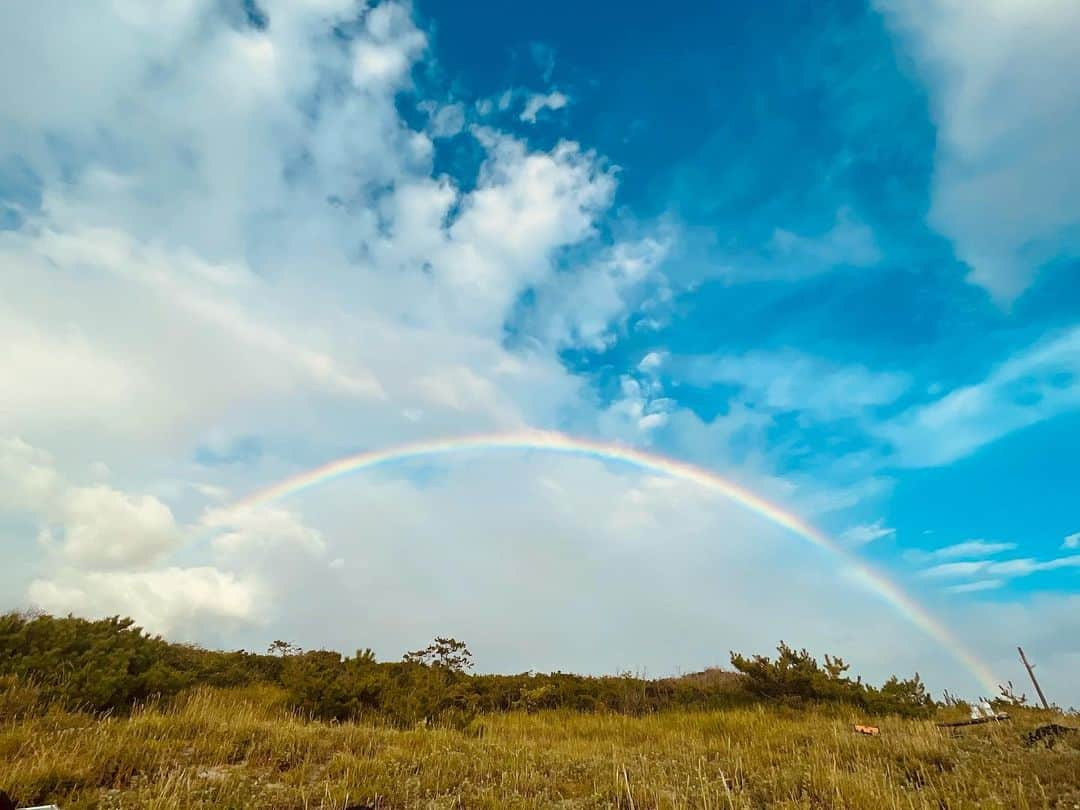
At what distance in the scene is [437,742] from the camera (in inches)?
427

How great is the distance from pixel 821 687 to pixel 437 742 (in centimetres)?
1291

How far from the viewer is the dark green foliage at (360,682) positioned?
11.6 meters

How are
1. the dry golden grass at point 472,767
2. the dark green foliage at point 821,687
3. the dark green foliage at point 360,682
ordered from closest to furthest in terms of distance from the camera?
the dry golden grass at point 472,767 → the dark green foliage at point 360,682 → the dark green foliage at point 821,687

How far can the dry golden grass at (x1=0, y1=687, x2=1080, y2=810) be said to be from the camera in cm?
730

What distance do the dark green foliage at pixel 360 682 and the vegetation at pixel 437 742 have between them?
58 mm

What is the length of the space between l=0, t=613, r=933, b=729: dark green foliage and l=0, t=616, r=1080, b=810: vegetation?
0.19 ft

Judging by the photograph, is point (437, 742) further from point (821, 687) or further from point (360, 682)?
point (821, 687)

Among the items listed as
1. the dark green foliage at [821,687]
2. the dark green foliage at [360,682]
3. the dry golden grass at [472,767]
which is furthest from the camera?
the dark green foliage at [821,687]

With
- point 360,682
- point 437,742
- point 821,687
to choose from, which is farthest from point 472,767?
point 821,687

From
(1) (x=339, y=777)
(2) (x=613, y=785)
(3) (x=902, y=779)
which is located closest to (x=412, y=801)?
(1) (x=339, y=777)

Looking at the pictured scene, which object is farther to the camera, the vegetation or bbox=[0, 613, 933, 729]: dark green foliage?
bbox=[0, 613, 933, 729]: dark green foliage

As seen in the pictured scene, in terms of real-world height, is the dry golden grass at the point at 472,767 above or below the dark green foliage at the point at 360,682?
below

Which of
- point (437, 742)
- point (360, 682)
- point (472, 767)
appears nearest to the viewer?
point (472, 767)

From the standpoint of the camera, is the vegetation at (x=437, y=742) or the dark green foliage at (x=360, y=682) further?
the dark green foliage at (x=360, y=682)
